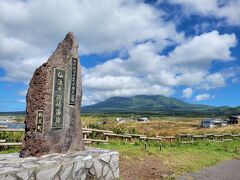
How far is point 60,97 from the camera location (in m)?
8.88

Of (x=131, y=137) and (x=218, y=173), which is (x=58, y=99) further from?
(x=131, y=137)

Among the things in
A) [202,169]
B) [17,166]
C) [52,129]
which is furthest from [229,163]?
[17,166]

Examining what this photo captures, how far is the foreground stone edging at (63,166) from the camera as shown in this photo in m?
6.91

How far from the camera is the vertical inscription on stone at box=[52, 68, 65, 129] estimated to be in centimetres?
870

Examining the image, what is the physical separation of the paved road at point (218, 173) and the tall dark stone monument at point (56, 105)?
396 centimetres

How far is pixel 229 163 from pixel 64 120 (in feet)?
29.0

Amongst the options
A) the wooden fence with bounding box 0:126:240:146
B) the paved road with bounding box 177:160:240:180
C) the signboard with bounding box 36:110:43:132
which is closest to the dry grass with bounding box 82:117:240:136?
the wooden fence with bounding box 0:126:240:146

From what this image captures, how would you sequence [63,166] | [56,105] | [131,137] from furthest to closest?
[131,137]
[56,105]
[63,166]

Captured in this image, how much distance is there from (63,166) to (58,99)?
185 centimetres

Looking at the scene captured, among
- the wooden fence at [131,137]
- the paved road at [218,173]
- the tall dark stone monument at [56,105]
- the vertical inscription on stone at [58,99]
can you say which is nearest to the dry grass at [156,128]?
the wooden fence at [131,137]

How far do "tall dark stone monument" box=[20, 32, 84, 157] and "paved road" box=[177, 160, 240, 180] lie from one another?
13.0 ft

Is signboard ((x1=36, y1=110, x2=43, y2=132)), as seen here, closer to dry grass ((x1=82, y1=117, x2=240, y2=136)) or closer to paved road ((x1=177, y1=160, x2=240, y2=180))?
paved road ((x1=177, y1=160, x2=240, y2=180))

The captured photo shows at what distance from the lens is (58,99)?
28.9 feet

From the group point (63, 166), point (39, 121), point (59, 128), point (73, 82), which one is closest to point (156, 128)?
point (73, 82)
